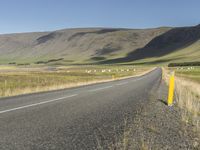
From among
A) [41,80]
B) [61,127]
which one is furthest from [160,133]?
[41,80]

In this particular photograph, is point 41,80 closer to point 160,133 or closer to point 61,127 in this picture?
point 61,127

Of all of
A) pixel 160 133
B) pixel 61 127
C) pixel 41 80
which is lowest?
pixel 41 80

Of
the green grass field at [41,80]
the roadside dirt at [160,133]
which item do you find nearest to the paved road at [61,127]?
the roadside dirt at [160,133]

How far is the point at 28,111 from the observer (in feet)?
34.9

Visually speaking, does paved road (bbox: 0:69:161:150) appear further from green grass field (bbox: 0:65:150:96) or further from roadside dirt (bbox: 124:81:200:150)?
green grass field (bbox: 0:65:150:96)

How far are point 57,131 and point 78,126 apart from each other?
0.78 m

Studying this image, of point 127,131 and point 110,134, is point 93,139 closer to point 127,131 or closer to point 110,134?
point 110,134

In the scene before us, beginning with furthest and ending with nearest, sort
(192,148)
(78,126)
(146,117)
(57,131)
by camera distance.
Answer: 1. (146,117)
2. (78,126)
3. (57,131)
4. (192,148)

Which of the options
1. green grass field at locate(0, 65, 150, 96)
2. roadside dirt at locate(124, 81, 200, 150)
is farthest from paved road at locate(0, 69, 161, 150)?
green grass field at locate(0, 65, 150, 96)

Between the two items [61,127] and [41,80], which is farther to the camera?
[41,80]

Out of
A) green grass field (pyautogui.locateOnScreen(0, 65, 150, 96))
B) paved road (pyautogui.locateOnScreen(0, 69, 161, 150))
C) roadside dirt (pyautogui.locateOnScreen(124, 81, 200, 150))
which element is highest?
paved road (pyautogui.locateOnScreen(0, 69, 161, 150))

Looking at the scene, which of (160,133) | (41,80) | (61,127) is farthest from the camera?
(41,80)

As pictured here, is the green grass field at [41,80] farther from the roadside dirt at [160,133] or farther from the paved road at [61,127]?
the roadside dirt at [160,133]

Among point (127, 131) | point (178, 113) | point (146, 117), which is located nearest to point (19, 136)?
point (127, 131)
